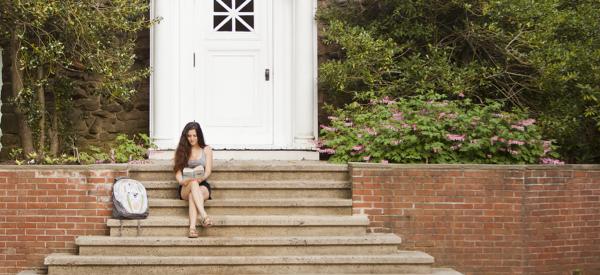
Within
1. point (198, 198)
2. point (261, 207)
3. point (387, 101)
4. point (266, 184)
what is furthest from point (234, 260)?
point (387, 101)

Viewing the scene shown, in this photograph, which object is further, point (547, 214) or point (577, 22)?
point (577, 22)

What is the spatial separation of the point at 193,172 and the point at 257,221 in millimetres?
820

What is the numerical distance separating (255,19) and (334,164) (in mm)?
2553

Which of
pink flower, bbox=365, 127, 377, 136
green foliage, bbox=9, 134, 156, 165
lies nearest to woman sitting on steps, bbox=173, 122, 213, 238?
green foliage, bbox=9, 134, 156, 165

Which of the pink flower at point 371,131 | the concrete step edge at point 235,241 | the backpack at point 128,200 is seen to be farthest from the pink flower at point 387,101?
the backpack at point 128,200

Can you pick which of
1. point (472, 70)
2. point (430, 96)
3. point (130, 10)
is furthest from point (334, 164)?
point (130, 10)

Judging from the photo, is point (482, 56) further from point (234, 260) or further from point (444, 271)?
point (234, 260)

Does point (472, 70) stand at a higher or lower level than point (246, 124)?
higher

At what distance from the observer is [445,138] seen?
876 cm

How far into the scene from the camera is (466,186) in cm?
848

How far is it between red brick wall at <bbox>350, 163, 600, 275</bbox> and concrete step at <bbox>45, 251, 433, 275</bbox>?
23.8 inches

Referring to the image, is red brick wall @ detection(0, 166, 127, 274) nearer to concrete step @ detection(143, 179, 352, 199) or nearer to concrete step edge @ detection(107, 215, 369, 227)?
concrete step edge @ detection(107, 215, 369, 227)

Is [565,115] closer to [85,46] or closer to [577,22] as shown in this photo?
[577,22]

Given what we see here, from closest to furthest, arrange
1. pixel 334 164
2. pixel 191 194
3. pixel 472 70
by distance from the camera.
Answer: pixel 191 194, pixel 334 164, pixel 472 70
